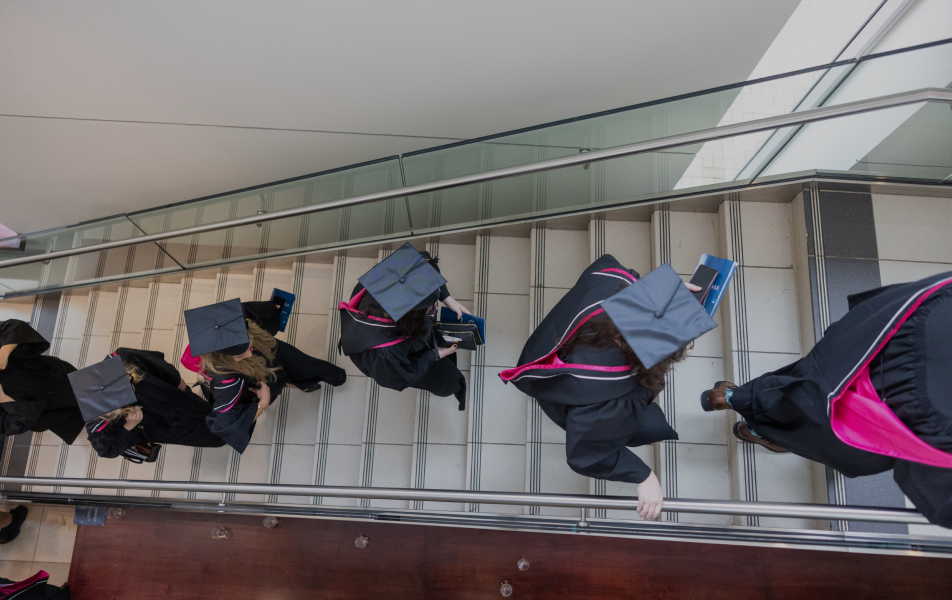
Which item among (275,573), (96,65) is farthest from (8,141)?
(275,573)

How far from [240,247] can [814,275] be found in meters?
3.85

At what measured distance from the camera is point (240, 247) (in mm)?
4004

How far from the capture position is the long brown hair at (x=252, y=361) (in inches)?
110

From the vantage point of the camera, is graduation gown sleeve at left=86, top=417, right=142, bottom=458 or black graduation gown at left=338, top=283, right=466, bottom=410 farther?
graduation gown sleeve at left=86, top=417, right=142, bottom=458

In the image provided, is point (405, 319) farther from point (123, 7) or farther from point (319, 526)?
point (123, 7)

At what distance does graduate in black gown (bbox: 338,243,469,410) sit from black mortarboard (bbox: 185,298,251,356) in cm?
52

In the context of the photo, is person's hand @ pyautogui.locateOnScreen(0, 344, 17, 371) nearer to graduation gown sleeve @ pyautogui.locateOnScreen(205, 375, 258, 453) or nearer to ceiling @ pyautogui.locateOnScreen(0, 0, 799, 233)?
graduation gown sleeve @ pyautogui.locateOnScreen(205, 375, 258, 453)

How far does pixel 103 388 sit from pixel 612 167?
299 centimetres

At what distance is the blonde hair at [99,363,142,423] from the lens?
2.85 meters

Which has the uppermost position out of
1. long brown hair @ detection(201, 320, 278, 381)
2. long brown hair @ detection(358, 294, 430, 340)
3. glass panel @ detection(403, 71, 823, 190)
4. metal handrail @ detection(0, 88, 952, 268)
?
glass panel @ detection(403, 71, 823, 190)

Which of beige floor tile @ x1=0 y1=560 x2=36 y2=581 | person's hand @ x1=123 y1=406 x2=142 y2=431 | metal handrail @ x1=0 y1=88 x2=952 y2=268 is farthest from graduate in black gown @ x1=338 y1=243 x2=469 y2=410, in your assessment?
beige floor tile @ x1=0 y1=560 x2=36 y2=581

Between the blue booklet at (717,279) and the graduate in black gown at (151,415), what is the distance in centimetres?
304

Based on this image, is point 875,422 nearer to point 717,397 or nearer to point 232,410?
point 717,397

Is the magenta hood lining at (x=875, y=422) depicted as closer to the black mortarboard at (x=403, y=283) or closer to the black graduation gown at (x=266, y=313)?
the black mortarboard at (x=403, y=283)
